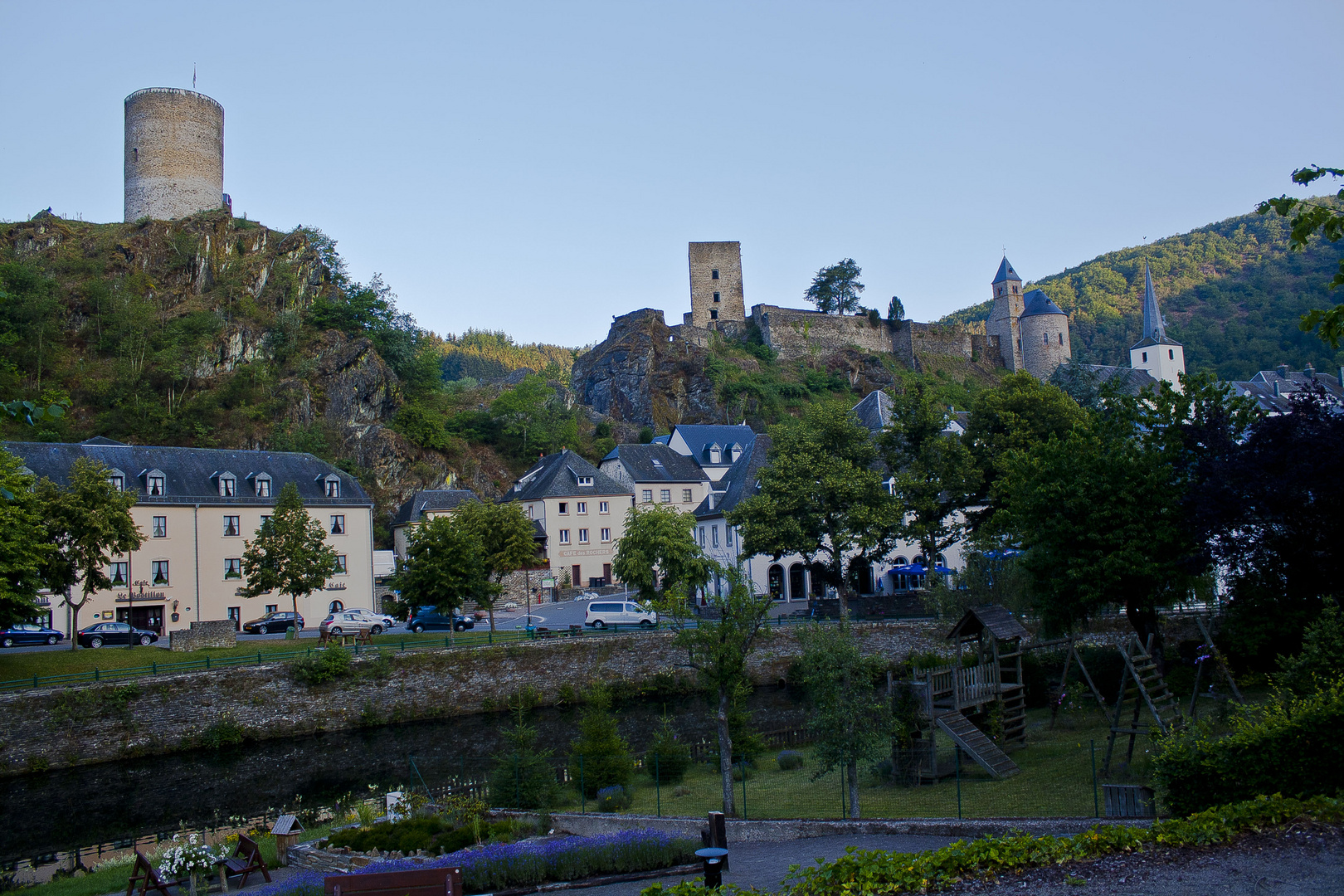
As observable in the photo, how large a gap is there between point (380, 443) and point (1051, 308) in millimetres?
76103

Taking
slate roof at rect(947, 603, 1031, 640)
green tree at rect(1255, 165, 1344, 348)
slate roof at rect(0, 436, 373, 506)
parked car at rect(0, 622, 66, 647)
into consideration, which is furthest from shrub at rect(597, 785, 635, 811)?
slate roof at rect(0, 436, 373, 506)

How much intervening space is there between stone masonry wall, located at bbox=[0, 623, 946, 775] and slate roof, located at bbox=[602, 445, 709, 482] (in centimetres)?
2279

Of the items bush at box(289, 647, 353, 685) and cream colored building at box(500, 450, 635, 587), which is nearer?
bush at box(289, 647, 353, 685)

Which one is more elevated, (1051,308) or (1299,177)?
(1051,308)

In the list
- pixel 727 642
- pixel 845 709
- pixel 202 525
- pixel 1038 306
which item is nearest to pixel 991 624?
pixel 845 709

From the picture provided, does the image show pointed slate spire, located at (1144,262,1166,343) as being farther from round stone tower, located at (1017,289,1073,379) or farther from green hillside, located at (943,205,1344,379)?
round stone tower, located at (1017,289,1073,379)

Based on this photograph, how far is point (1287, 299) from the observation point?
11306cm

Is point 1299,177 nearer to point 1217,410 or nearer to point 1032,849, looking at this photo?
point 1032,849

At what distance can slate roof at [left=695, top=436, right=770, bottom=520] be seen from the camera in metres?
50.4

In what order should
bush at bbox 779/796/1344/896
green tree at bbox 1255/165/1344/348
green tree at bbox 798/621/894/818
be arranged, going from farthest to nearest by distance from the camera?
green tree at bbox 798/621/894/818 → bush at bbox 779/796/1344/896 → green tree at bbox 1255/165/1344/348

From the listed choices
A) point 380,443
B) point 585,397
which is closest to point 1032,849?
point 380,443

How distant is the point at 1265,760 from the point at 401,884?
894 centimetres

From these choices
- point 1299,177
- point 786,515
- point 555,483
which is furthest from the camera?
point 555,483

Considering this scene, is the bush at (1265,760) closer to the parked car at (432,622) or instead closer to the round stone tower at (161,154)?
the parked car at (432,622)
